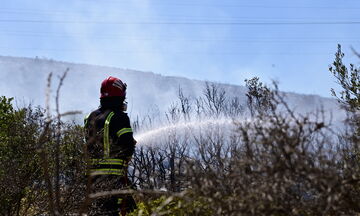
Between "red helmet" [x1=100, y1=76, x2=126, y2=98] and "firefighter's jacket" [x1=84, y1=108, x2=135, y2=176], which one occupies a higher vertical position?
"red helmet" [x1=100, y1=76, x2=126, y2=98]

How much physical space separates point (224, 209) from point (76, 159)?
4200mm

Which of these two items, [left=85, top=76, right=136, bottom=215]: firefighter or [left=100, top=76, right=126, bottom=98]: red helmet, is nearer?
[left=85, top=76, right=136, bottom=215]: firefighter

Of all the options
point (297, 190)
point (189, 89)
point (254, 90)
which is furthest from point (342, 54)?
point (189, 89)

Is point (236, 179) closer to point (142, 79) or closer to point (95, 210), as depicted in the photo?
point (95, 210)

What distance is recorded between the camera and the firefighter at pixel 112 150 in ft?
21.0

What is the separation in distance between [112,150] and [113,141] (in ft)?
0.40

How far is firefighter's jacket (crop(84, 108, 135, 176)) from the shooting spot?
6.40 meters

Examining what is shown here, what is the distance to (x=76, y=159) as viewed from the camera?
7.37 m

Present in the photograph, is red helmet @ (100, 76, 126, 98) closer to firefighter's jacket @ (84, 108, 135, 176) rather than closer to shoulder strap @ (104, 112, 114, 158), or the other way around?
firefighter's jacket @ (84, 108, 135, 176)

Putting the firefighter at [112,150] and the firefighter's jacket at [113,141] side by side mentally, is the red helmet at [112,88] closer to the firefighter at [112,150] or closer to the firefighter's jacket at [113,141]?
the firefighter at [112,150]

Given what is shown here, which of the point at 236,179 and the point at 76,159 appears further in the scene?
the point at 76,159

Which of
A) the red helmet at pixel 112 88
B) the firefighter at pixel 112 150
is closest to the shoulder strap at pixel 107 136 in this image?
the firefighter at pixel 112 150

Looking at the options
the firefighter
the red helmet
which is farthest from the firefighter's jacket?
the red helmet

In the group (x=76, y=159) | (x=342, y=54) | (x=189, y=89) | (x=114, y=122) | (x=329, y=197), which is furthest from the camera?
(x=189, y=89)
